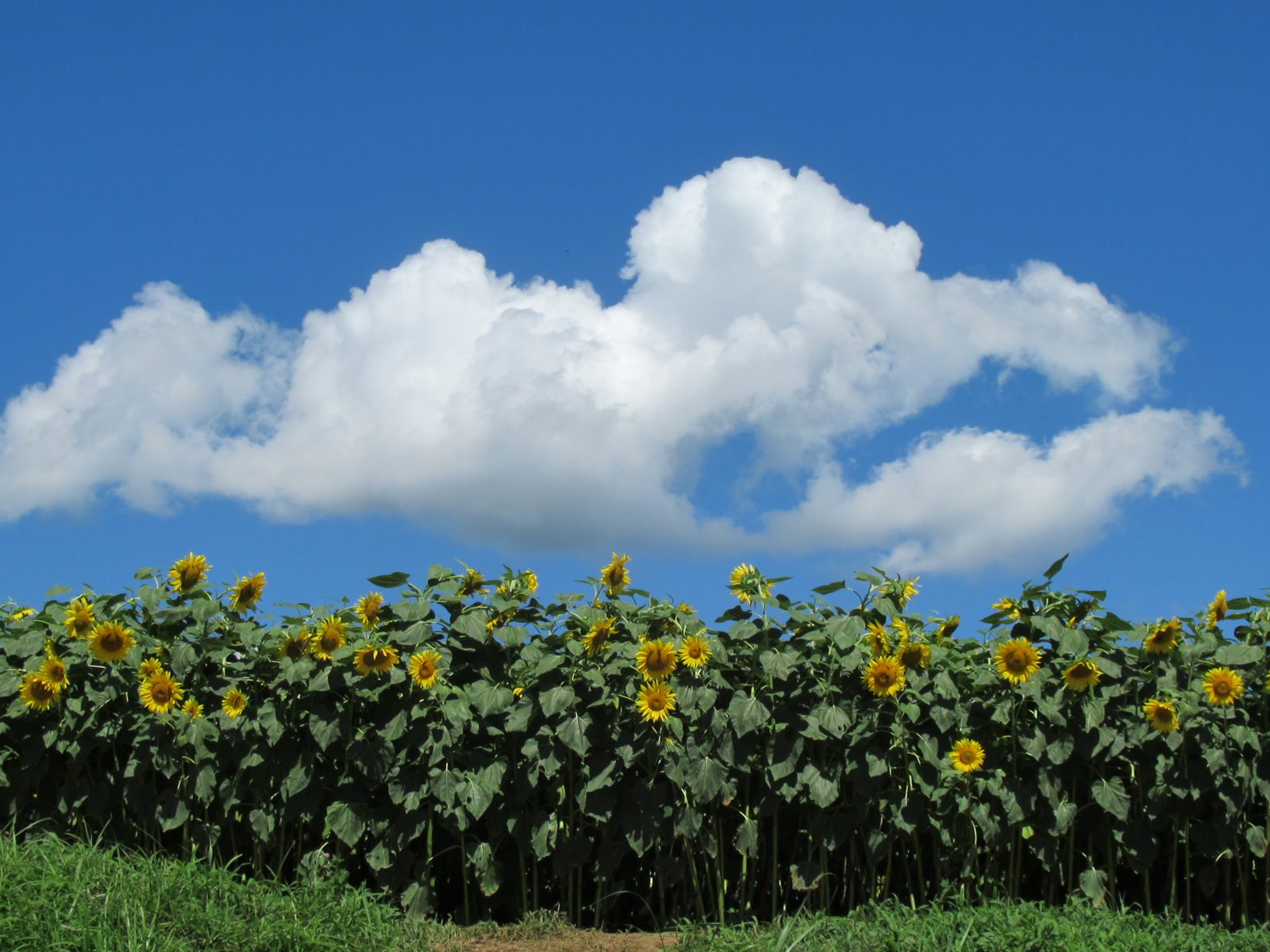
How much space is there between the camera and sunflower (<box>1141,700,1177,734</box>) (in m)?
4.96

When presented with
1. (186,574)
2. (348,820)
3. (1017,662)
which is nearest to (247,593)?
(186,574)

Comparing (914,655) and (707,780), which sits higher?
(914,655)

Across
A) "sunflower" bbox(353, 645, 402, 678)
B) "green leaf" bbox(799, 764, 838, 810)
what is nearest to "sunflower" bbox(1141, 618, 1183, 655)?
"green leaf" bbox(799, 764, 838, 810)

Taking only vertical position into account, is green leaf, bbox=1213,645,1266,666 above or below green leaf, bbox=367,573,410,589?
below

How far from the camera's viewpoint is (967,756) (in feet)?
16.1

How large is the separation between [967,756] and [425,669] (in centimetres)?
234

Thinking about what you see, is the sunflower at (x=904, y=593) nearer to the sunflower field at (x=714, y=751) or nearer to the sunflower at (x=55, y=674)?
the sunflower field at (x=714, y=751)

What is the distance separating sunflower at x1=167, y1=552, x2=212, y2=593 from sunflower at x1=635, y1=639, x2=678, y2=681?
7.89 ft

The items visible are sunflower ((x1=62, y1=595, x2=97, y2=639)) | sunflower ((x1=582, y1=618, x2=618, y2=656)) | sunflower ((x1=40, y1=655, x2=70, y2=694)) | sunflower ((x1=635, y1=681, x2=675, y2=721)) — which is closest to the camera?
sunflower ((x1=635, y1=681, x2=675, y2=721))

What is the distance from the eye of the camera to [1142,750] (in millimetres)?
5168

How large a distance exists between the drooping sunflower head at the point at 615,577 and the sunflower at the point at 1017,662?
67.0 inches

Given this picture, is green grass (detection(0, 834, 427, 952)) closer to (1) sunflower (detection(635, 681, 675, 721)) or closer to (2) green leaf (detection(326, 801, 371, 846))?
(2) green leaf (detection(326, 801, 371, 846))

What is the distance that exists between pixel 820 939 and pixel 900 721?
1.00m

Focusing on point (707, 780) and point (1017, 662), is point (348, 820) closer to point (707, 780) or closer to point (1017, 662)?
point (707, 780)
